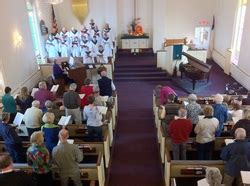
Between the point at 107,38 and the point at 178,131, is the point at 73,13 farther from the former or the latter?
the point at 178,131

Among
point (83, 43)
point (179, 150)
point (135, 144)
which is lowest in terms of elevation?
point (135, 144)

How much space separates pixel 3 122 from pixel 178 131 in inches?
119

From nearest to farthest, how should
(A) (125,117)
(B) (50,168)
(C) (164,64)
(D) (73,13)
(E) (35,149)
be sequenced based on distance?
(E) (35,149)
(B) (50,168)
(A) (125,117)
(C) (164,64)
(D) (73,13)

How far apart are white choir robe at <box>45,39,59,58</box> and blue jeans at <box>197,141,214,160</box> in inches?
355

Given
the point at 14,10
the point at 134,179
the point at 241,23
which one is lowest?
the point at 134,179

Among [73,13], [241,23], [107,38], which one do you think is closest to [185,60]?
[241,23]

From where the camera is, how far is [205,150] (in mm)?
4832

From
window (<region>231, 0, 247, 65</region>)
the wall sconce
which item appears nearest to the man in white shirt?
the wall sconce

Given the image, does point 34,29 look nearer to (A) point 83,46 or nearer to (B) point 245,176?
(A) point 83,46

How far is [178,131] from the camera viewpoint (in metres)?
4.60

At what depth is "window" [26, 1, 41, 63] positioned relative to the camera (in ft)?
35.7

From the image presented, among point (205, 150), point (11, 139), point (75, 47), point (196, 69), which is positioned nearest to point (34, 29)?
point (75, 47)

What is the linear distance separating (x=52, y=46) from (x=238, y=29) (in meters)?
8.14

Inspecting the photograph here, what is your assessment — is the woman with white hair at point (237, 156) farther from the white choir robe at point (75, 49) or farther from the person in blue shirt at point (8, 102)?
the white choir robe at point (75, 49)
